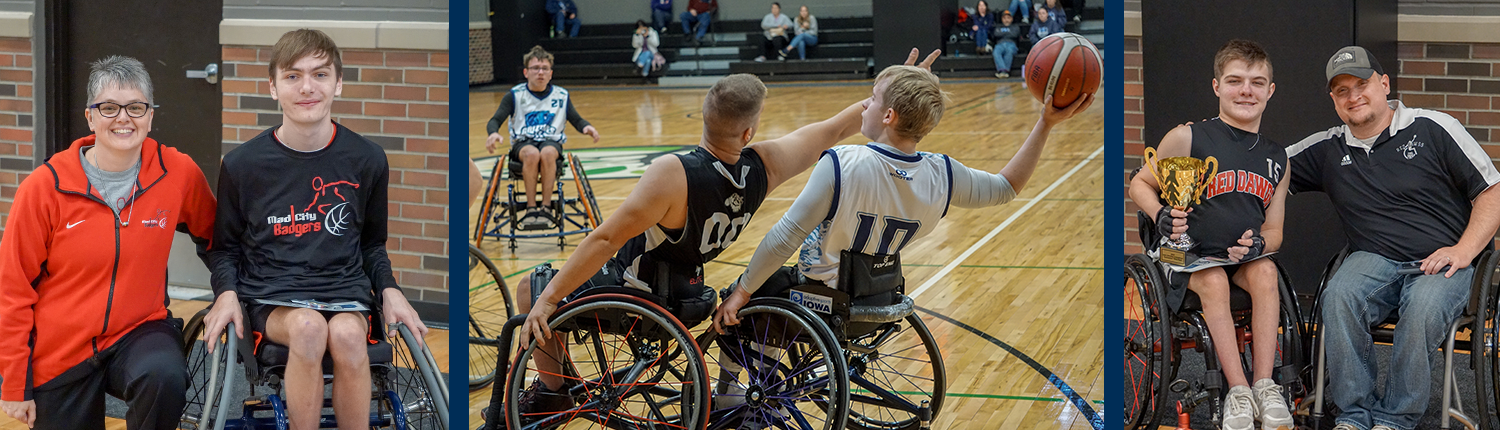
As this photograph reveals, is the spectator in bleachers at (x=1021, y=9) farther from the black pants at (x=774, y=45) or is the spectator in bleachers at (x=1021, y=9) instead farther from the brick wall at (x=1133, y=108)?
the brick wall at (x=1133, y=108)

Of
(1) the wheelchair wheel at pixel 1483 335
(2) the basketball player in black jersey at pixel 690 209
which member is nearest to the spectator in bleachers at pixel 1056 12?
(1) the wheelchair wheel at pixel 1483 335

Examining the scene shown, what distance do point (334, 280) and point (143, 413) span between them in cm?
48

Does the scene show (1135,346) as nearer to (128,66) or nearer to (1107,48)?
(1107,48)

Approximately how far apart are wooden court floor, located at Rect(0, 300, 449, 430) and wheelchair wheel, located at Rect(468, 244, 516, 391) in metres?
0.15

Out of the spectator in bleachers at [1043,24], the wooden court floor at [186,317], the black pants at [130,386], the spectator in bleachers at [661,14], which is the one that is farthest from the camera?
the spectator in bleachers at [661,14]

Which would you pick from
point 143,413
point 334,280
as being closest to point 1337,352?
point 334,280

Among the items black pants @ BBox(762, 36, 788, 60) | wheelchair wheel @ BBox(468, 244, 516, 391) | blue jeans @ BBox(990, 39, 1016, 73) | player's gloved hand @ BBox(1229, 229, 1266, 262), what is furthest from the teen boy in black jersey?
black pants @ BBox(762, 36, 788, 60)

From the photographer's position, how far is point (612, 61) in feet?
58.3

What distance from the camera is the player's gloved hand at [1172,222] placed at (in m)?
2.87

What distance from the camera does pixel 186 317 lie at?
439 cm

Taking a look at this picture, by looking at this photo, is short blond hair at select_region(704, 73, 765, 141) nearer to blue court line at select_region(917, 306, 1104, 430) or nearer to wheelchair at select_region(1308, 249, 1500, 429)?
blue court line at select_region(917, 306, 1104, 430)

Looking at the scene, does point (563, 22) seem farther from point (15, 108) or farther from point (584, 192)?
point (15, 108)

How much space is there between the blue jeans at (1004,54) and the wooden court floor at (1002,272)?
5.16 meters

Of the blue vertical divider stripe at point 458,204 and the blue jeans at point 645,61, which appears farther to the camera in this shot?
the blue jeans at point 645,61
